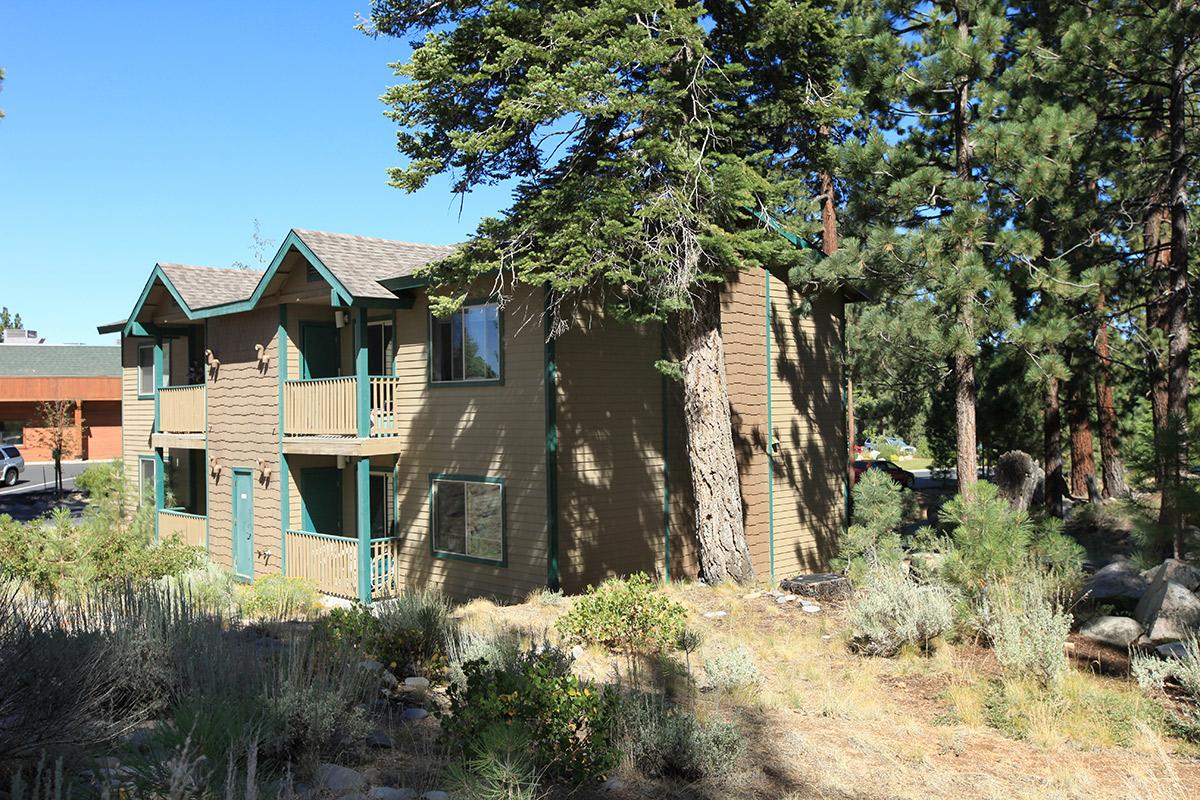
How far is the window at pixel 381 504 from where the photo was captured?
1740 centimetres

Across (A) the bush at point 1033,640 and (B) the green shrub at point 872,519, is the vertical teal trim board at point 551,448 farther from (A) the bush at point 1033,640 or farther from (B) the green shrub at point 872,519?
(A) the bush at point 1033,640

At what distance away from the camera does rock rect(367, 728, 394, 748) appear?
5.86 meters

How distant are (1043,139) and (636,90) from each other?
619 cm

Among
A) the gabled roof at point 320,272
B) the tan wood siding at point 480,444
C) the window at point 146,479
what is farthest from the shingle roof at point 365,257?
the window at point 146,479

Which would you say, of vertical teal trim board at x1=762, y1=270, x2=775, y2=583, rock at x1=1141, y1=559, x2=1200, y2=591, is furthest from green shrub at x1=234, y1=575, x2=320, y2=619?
rock at x1=1141, y1=559, x2=1200, y2=591

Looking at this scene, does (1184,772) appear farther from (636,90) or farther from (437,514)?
(437,514)

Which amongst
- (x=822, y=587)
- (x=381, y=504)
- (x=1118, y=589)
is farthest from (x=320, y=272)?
(x=1118, y=589)

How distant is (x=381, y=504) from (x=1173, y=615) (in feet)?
44.4

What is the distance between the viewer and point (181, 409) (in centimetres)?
2097

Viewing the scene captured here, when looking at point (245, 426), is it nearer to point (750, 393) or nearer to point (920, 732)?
point (750, 393)

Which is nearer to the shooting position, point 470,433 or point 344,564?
point 470,433

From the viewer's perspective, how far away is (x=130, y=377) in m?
24.7

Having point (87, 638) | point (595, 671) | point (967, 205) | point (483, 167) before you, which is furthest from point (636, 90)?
point (87, 638)

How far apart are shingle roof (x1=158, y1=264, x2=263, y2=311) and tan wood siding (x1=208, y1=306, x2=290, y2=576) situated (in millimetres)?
578
